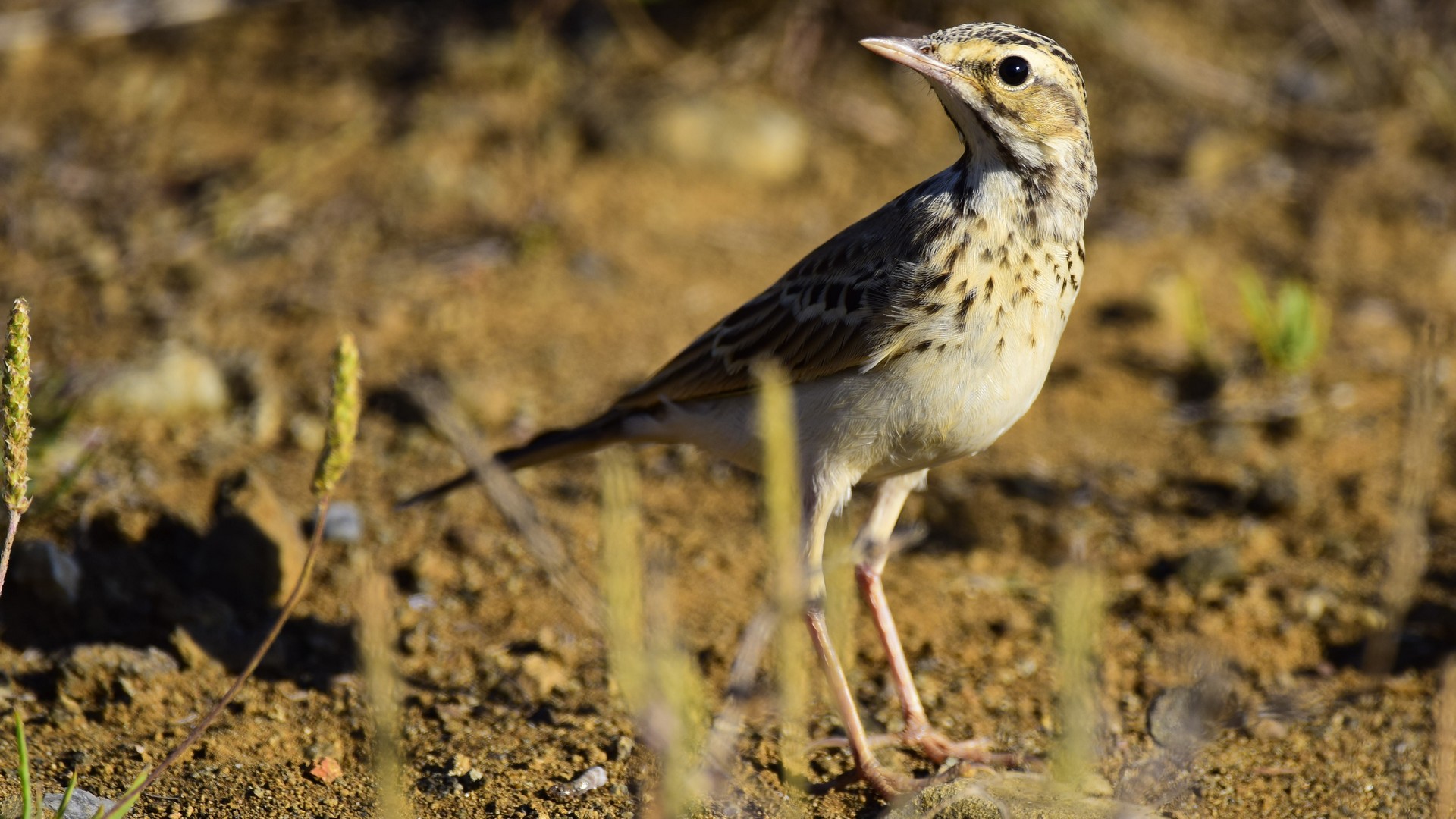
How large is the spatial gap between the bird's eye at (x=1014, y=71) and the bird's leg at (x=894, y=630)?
1.37m

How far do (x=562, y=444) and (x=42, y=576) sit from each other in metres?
1.76

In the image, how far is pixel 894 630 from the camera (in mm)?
4703

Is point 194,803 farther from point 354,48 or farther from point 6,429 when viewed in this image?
point 354,48

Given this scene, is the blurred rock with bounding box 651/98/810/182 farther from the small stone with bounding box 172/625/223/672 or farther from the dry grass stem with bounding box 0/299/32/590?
the dry grass stem with bounding box 0/299/32/590

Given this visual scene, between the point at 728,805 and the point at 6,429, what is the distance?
1983mm

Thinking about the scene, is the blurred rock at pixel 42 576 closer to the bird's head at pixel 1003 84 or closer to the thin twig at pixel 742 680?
the thin twig at pixel 742 680

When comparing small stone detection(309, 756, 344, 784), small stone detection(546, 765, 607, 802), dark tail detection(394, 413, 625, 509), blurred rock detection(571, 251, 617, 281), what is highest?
dark tail detection(394, 413, 625, 509)

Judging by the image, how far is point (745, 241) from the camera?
26.6 ft

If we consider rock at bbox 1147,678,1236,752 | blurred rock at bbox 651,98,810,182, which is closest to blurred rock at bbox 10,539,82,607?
rock at bbox 1147,678,1236,752

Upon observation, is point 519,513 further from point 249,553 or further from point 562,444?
point 249,553

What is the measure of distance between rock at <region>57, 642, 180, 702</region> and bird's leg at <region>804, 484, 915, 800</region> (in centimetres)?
209

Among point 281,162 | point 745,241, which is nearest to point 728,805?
point 745,241

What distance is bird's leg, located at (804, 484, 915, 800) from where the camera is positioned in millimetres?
4031

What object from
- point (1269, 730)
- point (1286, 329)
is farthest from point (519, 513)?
point (1286, 329)
